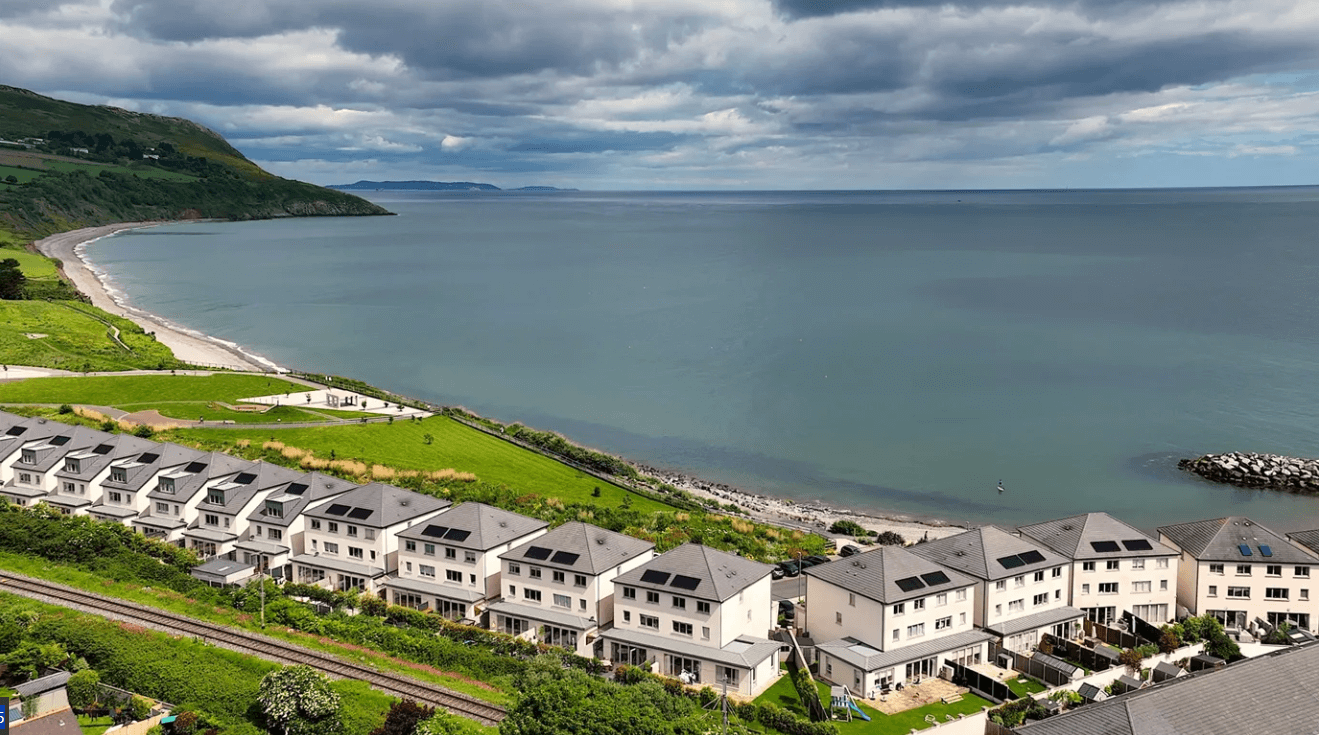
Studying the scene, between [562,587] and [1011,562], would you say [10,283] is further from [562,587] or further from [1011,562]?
[1011,562]

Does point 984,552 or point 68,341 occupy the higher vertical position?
point 68,341

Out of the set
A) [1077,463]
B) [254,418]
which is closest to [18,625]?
[254,418]

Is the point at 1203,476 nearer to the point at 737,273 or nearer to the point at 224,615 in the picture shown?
the point at 224,615

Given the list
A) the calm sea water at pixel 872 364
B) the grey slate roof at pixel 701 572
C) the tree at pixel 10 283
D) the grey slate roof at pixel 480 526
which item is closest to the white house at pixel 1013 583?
the grey slate roof at pixel 701 572

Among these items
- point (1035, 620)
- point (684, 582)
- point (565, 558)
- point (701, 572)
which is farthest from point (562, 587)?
point (1035, 620)

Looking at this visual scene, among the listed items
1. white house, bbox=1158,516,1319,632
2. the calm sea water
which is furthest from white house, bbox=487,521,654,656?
the calm sea water

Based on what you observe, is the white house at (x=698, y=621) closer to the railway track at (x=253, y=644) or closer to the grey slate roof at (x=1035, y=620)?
the railway track at (x=253, y=644)
